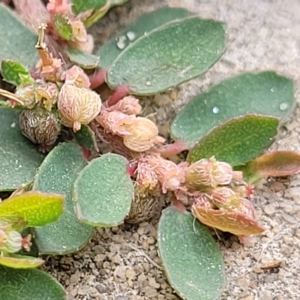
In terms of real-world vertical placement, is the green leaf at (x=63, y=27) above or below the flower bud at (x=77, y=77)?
above

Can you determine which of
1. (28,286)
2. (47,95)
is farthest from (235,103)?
(28,286)

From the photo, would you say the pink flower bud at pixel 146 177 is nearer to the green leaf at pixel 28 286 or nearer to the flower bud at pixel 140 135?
the flower bud at pixel 140 135

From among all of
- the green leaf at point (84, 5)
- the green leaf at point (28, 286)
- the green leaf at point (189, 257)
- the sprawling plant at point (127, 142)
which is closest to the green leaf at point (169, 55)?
the sprawling plant at point (127, 142)

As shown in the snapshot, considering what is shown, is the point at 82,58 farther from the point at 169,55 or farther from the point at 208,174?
the point at 208,174

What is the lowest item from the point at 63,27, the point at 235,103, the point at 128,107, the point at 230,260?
the point at 230,260

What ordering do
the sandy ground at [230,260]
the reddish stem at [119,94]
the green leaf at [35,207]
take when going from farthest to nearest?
the reddish stem at [119,94], the sandy ground at [230,260], the green leaf at [35,207]

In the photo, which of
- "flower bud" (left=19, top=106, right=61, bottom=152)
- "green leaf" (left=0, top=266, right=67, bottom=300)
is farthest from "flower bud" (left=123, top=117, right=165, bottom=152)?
"green leaf" (left=0, top=266, right=67, bottom=300)
